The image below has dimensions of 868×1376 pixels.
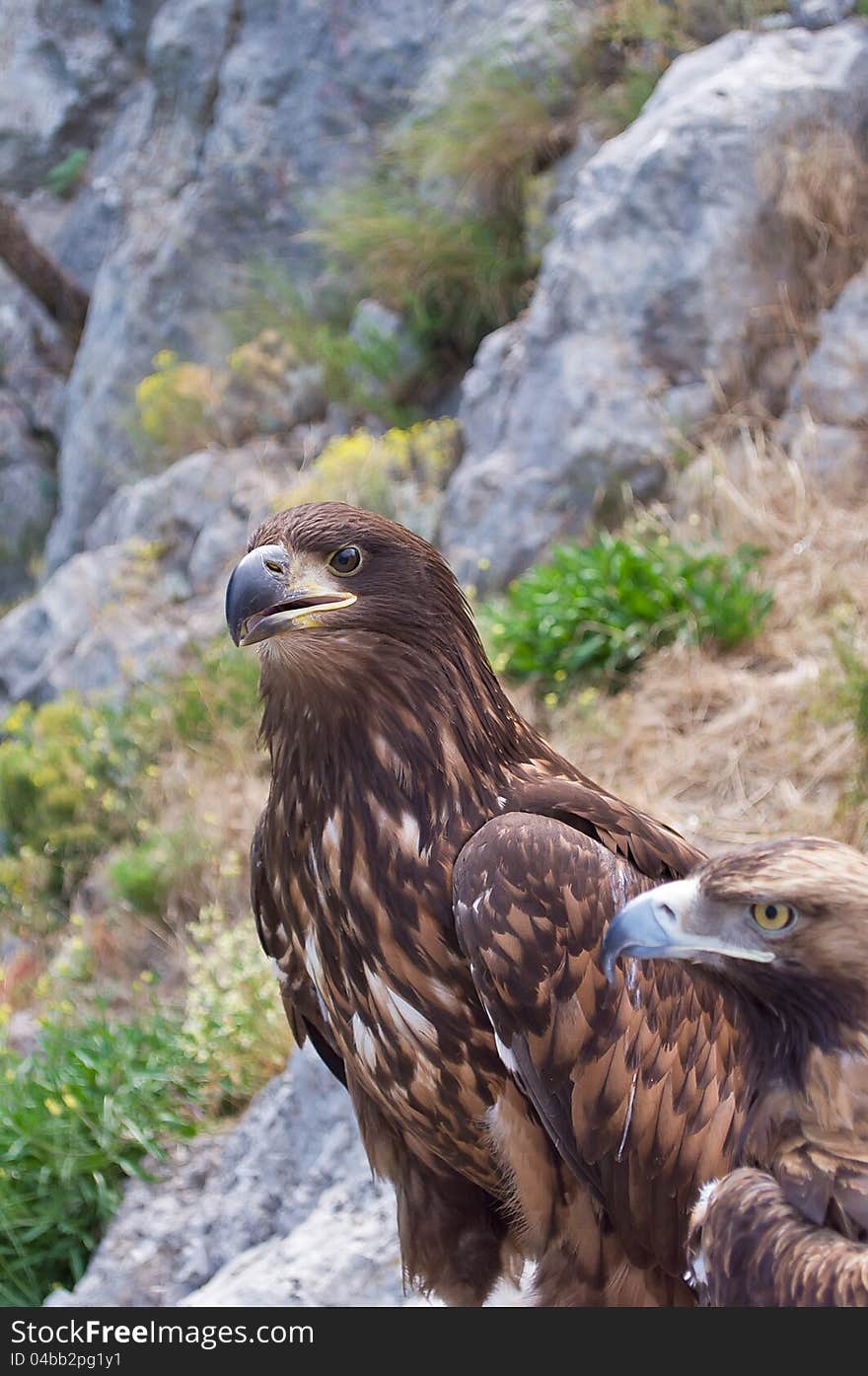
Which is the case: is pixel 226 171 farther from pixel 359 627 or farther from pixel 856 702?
pixel 359 627

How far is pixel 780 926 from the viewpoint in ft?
5.98

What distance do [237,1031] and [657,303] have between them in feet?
15.8

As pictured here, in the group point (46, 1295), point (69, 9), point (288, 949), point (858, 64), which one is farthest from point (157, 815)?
point (69, 9)

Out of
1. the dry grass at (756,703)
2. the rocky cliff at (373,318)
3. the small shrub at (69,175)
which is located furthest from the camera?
the small shrub at (69,175)

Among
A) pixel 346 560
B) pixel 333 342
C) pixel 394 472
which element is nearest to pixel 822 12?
pixel 394 472

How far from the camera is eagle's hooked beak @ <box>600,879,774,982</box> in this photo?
1.86 m

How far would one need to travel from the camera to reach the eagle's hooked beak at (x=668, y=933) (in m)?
1.86

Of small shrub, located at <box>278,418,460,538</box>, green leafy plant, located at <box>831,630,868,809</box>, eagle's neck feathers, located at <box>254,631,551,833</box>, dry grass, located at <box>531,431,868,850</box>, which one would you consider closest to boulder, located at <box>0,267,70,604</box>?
small shrub, located at <box>278,418,460,538</box>

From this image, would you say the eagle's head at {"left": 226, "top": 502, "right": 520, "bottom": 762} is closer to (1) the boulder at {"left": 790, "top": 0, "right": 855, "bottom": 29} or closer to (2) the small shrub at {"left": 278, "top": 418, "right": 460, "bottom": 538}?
(2) the small shrub at {"left": 278, "top": 418, "right": 460, "bottom": 538}

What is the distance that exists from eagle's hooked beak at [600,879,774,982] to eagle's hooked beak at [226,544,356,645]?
0.78m

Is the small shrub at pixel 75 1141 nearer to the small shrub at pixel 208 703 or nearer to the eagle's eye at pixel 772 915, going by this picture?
the small shrub at pixel 208 703

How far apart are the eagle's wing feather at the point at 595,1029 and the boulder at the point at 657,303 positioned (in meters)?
4.93

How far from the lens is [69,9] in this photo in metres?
16.0

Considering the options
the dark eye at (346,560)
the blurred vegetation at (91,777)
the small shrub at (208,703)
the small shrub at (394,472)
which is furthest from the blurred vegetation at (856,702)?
the small shrub at (394,472)
